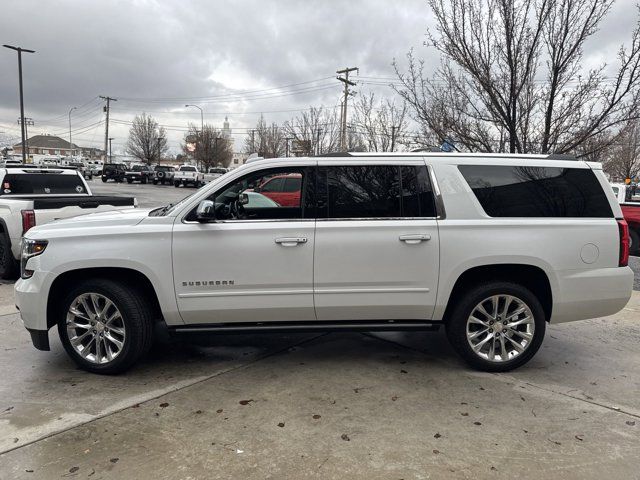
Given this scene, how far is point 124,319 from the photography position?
4027 mm

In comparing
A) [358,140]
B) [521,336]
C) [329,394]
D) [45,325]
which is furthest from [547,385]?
[358,140]

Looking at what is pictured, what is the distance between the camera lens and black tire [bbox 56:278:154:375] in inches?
158

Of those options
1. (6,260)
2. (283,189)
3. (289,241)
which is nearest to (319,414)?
(289,241)

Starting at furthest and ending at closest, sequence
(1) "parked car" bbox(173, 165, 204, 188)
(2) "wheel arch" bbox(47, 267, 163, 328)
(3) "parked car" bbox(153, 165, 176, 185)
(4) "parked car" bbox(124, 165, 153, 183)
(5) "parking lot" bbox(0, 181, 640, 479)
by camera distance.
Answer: (4) "parked car" bbox(124, 165, 153, 183) < (3) "parked car" bbox(153, 165, 176, 185) < (1) "parked car" bbox(173, 165, 204, 188) < (2) "wheel arch" bbox(47, 267, 163, 328) < (5) "parking lot" bbox(0, 181, 640, 479)

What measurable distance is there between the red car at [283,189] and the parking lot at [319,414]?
1.51 metres

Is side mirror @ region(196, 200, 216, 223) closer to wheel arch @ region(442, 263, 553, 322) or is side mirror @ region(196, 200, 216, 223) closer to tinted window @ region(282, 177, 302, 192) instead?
tinted window @ region(282, 177, 302, 192)

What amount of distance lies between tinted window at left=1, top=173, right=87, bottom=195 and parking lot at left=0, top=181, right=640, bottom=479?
4.88 m

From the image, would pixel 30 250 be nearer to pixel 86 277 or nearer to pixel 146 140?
pixel 86 277

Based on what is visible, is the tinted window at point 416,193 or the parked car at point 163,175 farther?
the parked car at point 163,175

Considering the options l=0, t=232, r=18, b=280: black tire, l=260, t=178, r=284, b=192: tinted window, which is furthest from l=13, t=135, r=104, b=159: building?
l=260, t=178, r=284, b=192: tinted window

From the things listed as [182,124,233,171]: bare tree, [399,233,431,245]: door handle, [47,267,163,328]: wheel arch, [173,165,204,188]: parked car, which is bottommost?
[47,267,163,328]: wheel arch

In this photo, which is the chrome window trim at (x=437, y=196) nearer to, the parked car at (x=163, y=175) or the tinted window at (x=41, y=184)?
the tinted window at (x=41, y=184)

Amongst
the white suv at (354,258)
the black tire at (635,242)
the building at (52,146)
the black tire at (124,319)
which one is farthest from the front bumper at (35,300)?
the building at (52,146)

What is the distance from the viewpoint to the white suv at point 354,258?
4000 millimetres
